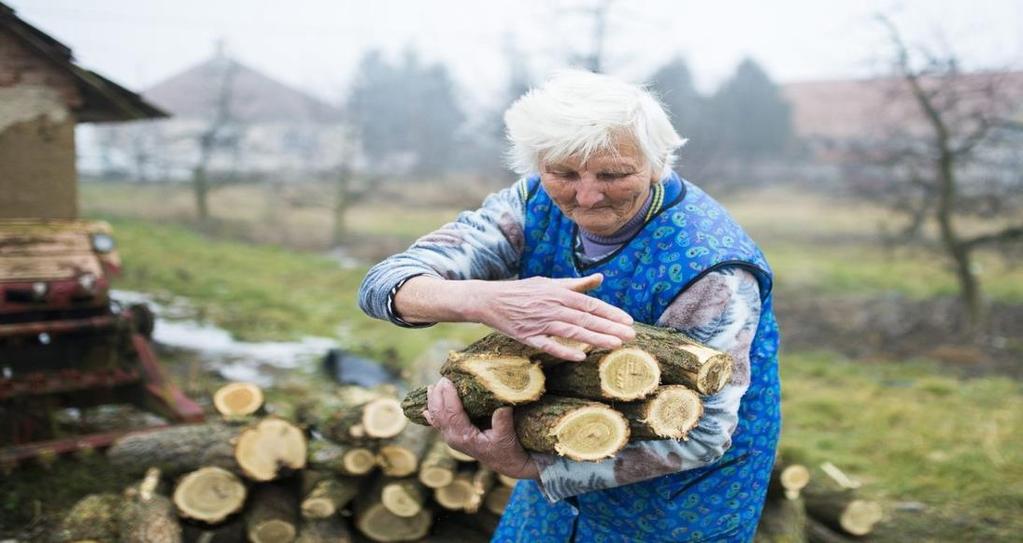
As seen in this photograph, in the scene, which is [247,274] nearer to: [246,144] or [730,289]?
[246,144]

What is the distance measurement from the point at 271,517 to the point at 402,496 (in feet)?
1.87

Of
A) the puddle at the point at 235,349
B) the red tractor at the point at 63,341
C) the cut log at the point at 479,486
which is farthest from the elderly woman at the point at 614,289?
the puddle at the point at 235,349

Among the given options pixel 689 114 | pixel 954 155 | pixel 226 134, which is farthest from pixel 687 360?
pixel 226 134

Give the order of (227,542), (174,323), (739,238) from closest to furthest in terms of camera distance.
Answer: (739,238) → (227,542) → (174,323)

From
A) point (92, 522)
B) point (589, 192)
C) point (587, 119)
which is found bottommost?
point (92, 522)

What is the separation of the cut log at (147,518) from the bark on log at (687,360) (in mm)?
2403

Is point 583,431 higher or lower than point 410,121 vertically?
higher

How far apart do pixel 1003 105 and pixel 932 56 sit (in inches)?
38.8

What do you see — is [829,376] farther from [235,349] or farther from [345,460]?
[235,349]

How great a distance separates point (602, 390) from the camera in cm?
175

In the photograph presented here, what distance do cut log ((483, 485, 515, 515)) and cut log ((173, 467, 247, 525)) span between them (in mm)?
1108

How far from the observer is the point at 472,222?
6.72 ft

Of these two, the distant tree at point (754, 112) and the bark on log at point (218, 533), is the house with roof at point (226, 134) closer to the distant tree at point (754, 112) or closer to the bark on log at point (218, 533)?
the distant tree at point (754, 112)

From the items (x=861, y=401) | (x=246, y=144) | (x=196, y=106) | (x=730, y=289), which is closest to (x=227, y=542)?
(x=730, y=289)
